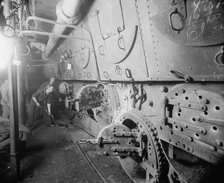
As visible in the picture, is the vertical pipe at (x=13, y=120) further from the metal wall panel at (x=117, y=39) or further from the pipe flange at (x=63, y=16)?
the metal wall panel at (x=117, y=39)

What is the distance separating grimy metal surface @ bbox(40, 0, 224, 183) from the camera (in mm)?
1591

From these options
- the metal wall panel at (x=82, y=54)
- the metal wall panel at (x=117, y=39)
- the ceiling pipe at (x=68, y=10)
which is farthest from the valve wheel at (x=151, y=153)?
the ceiling pipe at (x=68, y=10)

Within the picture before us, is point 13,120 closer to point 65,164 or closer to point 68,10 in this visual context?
point 65,164

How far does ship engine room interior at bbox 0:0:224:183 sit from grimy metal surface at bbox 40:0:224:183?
0.04ft

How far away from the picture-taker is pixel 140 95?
2.95 metres

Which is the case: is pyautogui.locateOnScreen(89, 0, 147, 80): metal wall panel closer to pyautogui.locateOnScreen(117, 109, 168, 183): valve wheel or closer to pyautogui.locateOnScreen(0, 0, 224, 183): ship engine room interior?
pyautogui.locateOnScreen(0, 0, 224, 183): ship engine room interior

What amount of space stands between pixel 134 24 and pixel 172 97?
128 cm

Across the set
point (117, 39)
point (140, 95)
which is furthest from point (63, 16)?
Answer: point (140, 95)

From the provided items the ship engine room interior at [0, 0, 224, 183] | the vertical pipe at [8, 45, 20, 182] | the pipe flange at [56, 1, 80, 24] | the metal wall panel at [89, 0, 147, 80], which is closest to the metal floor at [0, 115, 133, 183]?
the ship engine room interior at [0, 0, 224, 183]

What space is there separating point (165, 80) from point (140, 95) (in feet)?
2.70

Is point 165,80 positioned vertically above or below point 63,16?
below

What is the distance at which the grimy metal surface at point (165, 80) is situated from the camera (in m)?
1.59

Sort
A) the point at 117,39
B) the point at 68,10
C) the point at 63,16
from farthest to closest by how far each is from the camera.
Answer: the point at 63,16
the point at 68,10
the point at 117,39

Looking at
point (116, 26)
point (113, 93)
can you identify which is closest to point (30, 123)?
point (113, 93)
